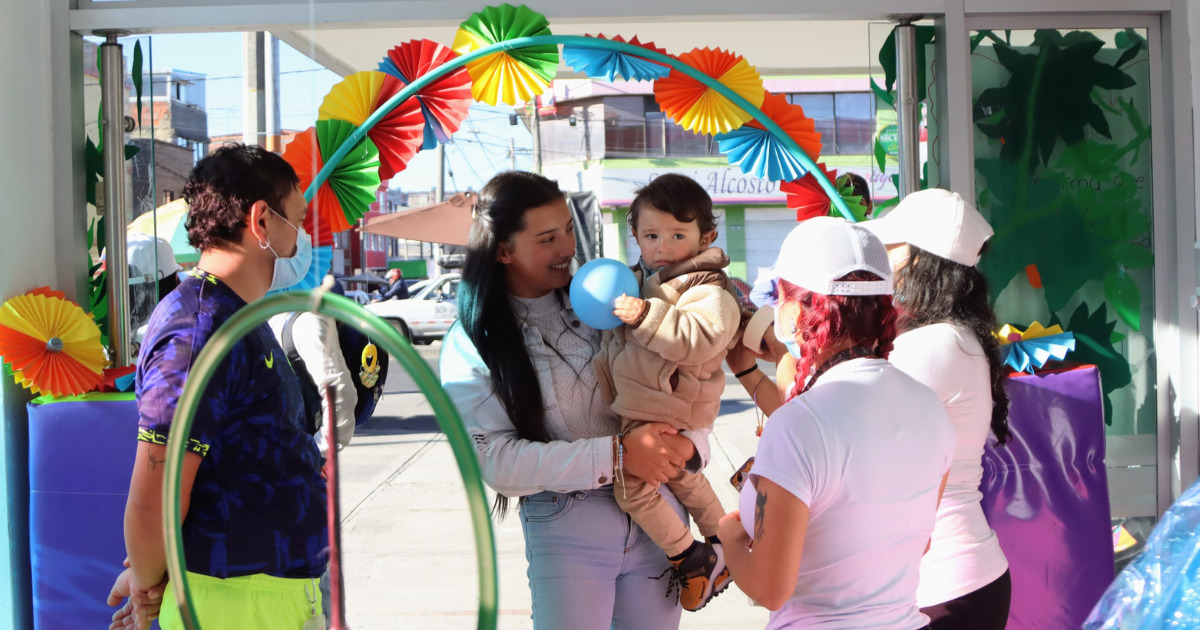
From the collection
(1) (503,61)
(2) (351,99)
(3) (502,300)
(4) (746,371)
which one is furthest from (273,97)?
(4) (746,371)

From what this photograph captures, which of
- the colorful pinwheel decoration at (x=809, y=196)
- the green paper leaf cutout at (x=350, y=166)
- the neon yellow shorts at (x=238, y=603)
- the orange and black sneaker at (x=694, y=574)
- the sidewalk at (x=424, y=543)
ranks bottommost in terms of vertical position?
the sidewalk at (x=424, y=543)

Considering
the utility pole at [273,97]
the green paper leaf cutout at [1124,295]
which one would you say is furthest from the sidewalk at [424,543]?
the green paper leaf cutout at [1124,295]

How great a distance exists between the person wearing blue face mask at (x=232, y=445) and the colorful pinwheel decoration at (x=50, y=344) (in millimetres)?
1556

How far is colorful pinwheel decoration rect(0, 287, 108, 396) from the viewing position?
9.95ft

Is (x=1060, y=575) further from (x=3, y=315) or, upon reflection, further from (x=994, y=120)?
(x=3, y=315)

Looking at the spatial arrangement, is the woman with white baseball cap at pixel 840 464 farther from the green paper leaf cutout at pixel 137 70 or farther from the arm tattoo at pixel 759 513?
the green paper leaf cutout at pixel 137 70

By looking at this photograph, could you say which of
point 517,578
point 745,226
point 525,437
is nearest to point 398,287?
point 745,226

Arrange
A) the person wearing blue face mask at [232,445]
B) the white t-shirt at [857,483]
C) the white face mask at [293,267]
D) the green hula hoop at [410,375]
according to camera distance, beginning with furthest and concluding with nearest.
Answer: the white face mask at [293,267], the person wearing blue face mask at [232,445], the white t-shirt at [857,483], the green hula hoop at [410,375]

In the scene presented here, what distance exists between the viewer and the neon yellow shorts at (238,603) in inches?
70.5

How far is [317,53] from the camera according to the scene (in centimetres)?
474

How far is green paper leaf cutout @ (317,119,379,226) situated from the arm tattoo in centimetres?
176

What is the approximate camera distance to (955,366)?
1991 millimetres

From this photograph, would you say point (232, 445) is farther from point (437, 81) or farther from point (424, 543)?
point (424, 543)

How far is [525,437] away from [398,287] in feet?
63.8
